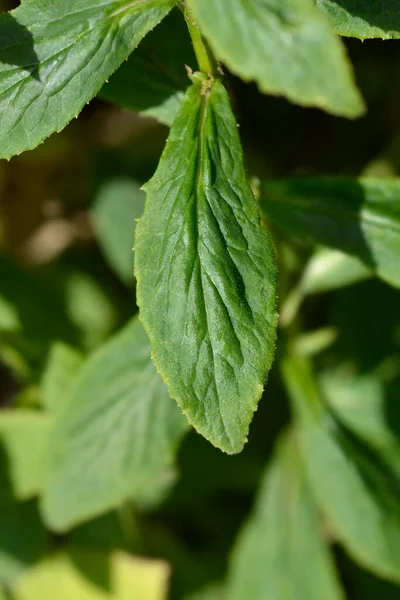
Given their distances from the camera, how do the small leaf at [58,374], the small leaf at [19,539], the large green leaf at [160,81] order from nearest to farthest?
the large green leaf at [160,81] < the small leaf at [58,374] < the small leaf at [19,539]

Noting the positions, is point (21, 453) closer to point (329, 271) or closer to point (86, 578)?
point (86, 578)

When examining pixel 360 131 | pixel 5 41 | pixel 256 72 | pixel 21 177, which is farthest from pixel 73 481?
pixel 360 131

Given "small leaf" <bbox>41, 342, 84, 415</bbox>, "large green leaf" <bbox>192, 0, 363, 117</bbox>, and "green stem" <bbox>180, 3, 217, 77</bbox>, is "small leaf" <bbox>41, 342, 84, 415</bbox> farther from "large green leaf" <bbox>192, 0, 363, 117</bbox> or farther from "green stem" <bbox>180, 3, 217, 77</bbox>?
"large green leaf" <bbox>192, 0, 363, 117</bbox>

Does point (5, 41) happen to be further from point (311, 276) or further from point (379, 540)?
point (379, 540)

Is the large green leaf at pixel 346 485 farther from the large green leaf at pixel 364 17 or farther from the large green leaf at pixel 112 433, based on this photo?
the large green leaf at pixel 364 17

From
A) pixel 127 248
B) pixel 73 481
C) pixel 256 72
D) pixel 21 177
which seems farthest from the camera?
pixel 21 177

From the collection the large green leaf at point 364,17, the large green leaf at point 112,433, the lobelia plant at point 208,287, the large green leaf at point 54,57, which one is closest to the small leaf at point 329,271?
the lobelia plant at point 208,287

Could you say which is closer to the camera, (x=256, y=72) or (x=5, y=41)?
(x=256, y=72)
